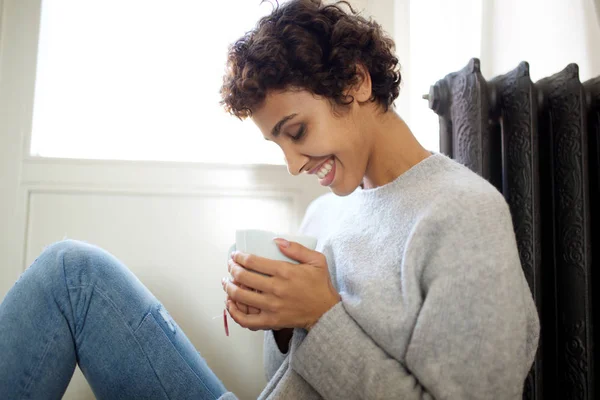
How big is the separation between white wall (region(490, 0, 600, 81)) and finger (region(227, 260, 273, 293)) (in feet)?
2.63

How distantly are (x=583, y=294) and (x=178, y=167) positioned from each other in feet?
3.33

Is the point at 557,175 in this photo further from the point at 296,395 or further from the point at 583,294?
the point at 296,395

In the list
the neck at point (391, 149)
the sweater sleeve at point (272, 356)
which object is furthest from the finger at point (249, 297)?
the neck at point (391, 149)

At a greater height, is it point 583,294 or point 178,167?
point 178,167

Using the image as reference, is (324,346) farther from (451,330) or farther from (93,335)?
(93,335)

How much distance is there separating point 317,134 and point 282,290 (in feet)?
0.82

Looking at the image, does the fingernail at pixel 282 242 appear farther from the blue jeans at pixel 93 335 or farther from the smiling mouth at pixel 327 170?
the blue jeans at pixel 93 335

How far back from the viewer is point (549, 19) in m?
0.96

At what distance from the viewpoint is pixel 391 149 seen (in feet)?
2.45

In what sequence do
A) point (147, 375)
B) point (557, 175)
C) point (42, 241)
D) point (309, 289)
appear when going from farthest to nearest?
point (42, 241) → point (557, 175) → point (147, 375) → point (309, 289)

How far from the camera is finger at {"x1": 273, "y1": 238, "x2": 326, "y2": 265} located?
0.65m

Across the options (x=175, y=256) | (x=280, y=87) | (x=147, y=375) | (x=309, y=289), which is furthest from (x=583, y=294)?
(x=175, y=256)

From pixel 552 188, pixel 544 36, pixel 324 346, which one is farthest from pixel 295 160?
pixel 544 36

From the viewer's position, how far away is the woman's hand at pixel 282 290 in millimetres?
622
